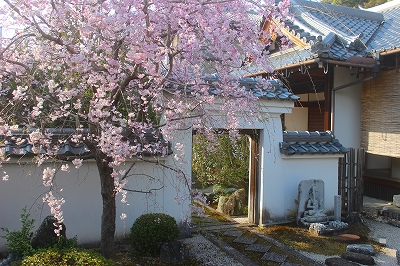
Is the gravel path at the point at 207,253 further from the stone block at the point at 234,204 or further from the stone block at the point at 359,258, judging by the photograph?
the stone block at the point at 234,204

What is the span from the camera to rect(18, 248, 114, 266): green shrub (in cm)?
425

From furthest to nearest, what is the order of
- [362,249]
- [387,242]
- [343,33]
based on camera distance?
1. [343,33]
2. [387,242]
3. [362,249]

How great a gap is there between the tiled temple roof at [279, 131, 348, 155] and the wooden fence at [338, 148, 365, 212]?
0.60 meters

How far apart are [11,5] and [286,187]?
7163 mm

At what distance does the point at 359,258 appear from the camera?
21.4ft

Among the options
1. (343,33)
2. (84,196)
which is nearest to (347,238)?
(84,196)

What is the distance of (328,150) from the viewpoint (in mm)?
9227

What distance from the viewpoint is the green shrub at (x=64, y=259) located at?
167 inches

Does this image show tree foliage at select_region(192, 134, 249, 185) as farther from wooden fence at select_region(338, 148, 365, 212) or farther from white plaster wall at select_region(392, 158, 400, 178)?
white plaster wall at select_region(392, 158, 400, 178)

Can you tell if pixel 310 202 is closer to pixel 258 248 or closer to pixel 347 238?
pixel 347 238

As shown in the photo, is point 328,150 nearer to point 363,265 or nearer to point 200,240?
point 363,265

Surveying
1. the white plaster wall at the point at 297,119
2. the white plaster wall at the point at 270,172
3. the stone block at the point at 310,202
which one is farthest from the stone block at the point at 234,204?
the white plaster wall at the point at 297,119

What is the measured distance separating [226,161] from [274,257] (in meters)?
4.75

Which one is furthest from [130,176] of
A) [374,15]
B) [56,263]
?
[374,15]
